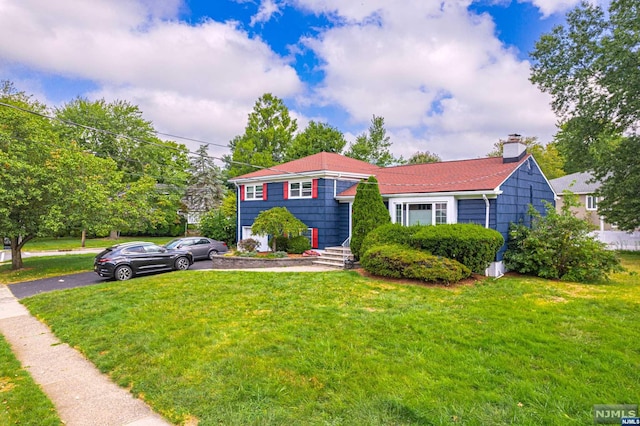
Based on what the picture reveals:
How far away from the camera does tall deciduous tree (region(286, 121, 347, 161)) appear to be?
33125 millimetres

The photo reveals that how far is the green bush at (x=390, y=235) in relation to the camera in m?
11.5

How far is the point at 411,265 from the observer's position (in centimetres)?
998

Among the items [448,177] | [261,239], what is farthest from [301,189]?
[448,177]

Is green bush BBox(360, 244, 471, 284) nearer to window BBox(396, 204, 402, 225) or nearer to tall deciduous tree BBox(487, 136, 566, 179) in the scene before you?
window BBox(396, 204, 402, 225)

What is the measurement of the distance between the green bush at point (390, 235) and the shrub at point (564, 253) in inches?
144

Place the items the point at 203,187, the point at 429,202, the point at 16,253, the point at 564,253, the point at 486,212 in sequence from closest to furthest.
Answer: the point at 564,253, the point at 486,212, the point at 429,202, the point at 16,253, the point at 203,187

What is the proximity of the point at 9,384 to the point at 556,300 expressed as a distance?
10316mm

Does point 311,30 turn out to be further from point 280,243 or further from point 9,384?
point 9,384

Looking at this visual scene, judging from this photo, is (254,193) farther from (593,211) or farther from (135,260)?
(593,211)

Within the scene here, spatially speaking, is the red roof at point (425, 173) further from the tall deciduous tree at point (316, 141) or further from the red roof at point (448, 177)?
the tall deciduous tree at point (316, 141)

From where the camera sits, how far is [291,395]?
4.02m

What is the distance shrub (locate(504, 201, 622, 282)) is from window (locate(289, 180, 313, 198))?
847 cm

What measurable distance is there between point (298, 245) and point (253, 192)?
16.0ft

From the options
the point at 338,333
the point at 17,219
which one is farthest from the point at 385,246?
the point at 17,219
